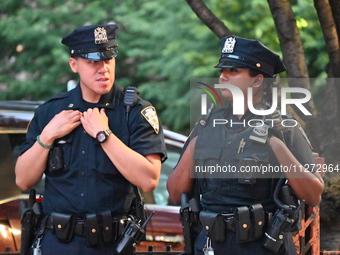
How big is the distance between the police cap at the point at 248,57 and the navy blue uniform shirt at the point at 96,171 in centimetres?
51

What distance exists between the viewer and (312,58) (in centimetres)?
1356

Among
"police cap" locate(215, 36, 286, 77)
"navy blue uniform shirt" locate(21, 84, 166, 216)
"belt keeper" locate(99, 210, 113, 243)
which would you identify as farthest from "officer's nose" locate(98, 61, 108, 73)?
"belt keeper" locate(99, 210, 113, 243)

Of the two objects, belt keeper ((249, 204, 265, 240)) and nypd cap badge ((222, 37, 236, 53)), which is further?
nypd cap badge ((222, 37, 236, 53))

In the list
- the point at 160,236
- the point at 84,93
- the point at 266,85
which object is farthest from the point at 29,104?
the point at 266,85

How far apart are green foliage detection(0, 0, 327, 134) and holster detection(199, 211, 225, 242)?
1068cm

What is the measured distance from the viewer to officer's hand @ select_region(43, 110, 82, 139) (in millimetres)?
4184

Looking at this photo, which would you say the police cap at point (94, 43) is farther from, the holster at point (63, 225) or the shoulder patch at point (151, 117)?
the holster at point (63, 225)

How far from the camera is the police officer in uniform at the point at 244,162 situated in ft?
13.6

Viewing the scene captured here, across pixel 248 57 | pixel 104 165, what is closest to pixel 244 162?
pixel 248 57

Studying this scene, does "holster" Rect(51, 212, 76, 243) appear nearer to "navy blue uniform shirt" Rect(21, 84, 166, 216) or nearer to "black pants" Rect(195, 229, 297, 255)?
"navy blue uniform shirt" Rect(21, 84, 166, 216)

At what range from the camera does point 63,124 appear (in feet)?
13.8

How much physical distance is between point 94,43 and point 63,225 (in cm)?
98

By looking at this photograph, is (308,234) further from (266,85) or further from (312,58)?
(312,58)

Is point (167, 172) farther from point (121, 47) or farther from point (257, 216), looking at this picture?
point (121, 47)
